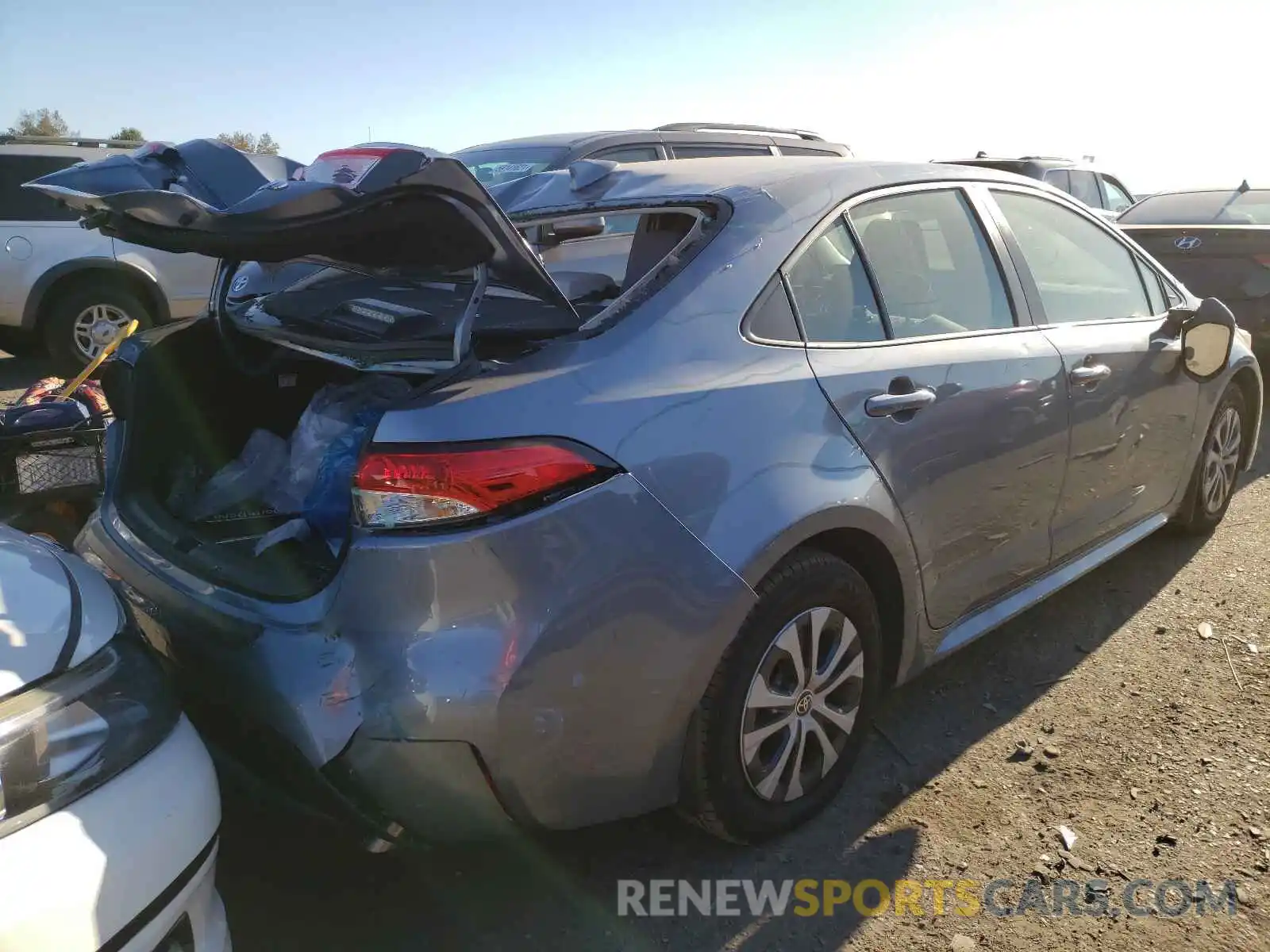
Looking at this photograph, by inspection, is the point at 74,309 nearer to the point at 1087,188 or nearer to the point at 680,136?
the point at 680,136

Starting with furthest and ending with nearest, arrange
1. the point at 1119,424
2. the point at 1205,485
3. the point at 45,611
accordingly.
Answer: the point at 1205,485 → the point at 1119,424 → the point at 45,611

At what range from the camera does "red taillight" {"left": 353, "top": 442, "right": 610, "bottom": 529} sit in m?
1.92

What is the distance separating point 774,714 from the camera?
244 centimetres

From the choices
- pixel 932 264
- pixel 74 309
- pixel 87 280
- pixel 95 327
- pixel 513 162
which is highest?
pixel 513 162

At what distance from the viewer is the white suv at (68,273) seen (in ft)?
26.5

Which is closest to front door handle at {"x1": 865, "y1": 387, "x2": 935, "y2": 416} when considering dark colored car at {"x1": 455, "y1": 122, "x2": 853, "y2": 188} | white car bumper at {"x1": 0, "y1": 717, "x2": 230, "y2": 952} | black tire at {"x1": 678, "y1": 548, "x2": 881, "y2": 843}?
black tire at {"x1": 678, "y1": 548, "x2": 881, "y2": 843}

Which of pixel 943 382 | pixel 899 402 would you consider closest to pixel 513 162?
pixel 943 382

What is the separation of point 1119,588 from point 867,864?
227 cm

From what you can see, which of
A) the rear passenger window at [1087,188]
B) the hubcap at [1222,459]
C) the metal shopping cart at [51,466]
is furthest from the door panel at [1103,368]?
the rear passenger window at [1087,188]

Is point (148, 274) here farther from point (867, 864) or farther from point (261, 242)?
point (867, 864)

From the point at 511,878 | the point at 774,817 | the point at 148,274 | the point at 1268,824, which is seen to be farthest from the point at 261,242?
the point at 148,274

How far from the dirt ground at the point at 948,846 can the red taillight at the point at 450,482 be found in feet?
3.43

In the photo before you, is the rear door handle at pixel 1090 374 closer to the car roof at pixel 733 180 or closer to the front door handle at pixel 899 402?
the car roof at pixel 733 180

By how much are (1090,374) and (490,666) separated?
2.41 m
